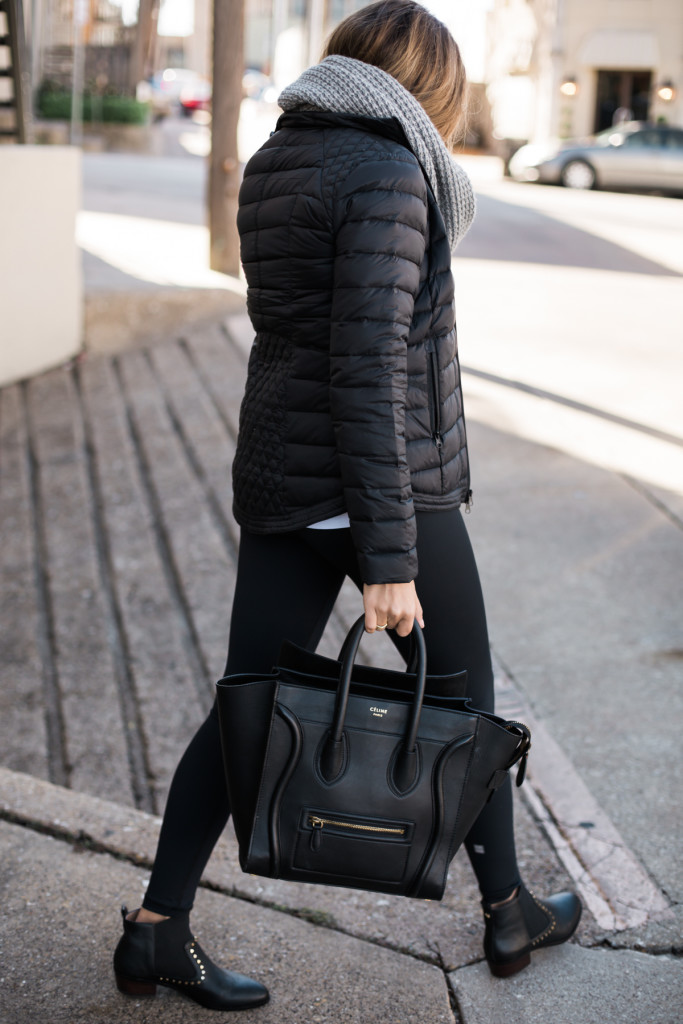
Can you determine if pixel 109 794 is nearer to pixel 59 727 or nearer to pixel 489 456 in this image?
pixel 59 727

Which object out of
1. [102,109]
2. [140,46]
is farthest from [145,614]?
[140,46]

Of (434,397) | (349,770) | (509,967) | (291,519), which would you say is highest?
(434,397)

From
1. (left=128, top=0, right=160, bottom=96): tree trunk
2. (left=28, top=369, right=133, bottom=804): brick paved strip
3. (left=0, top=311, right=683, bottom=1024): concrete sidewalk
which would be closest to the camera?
(left=0, top=311, right=683, bottom=1024): concrete sidewalk

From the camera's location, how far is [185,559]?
5.07 m

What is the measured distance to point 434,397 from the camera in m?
1.97

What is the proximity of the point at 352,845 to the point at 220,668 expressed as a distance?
2.43 metres

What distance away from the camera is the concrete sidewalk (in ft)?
7.67

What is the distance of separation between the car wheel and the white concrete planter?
55.7 feet

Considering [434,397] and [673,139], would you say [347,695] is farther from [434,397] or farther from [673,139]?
[673,139]

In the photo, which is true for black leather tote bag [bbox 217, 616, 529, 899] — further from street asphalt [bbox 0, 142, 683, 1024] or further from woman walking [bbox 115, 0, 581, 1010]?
street asphalt [bbox 0, 142, 683, 1024]

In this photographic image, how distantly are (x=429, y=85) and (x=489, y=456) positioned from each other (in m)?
4.07

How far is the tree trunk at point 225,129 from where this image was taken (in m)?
8.91

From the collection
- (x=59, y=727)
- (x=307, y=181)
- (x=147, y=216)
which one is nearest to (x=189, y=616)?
(x=59, y=727)

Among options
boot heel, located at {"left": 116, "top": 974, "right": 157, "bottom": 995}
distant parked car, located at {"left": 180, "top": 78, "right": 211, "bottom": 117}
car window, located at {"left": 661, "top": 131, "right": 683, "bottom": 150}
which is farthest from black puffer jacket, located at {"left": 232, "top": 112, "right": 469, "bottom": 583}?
distant parked car, located at {"left": 180, "top": 78, "right": 211, "bottom": 117}
